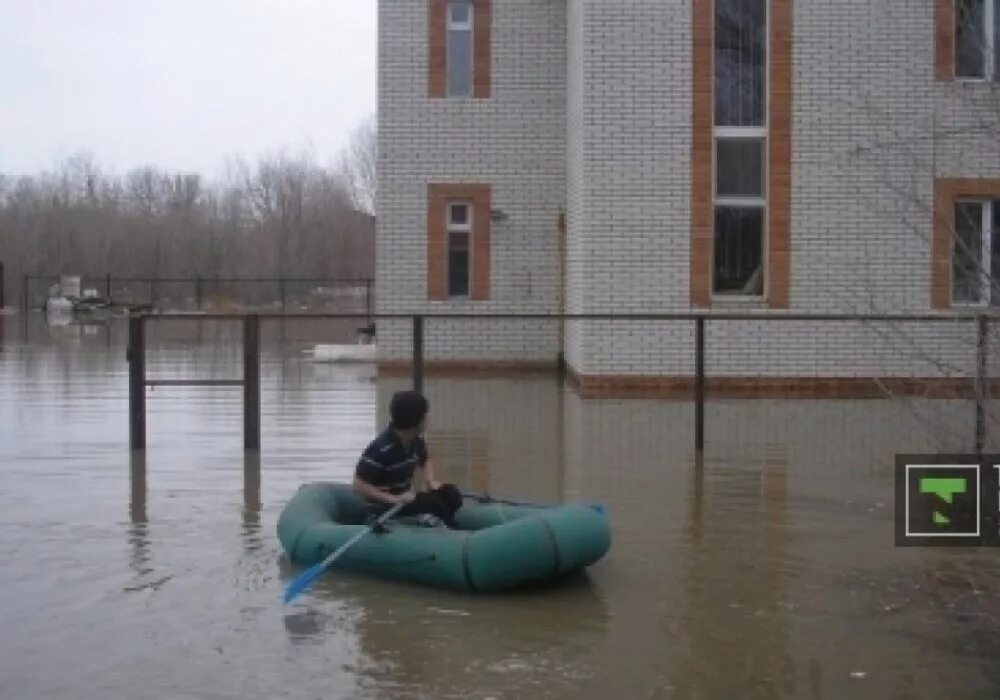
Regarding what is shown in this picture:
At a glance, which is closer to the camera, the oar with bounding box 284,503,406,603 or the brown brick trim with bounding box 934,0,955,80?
the oar with bounding box 284,503,406,603

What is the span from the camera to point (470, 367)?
2367cm

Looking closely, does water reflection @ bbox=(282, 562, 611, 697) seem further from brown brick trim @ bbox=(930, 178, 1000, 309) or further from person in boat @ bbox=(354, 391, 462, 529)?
brown brick trim @ bbox=(930, 178, 1000, 309)

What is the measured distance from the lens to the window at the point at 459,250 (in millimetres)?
23844

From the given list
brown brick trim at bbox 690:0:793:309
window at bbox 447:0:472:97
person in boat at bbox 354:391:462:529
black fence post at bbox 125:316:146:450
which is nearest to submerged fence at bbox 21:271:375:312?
window at bbox 447:0:472:97

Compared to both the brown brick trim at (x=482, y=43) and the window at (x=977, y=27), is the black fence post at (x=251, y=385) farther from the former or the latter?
the brown brick trim at (x=482, y=43)

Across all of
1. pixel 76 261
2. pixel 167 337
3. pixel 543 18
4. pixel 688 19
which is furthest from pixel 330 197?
pixel 688 19

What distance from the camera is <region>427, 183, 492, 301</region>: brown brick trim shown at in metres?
23.5

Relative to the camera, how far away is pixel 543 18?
2384 cm

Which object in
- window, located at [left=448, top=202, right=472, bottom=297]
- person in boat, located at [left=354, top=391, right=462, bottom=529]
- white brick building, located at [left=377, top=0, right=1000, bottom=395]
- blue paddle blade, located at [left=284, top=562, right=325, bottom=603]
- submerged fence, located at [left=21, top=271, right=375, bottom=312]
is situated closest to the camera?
blue paddle blade, located at [left=284, top=562, right=325, bottom=603]

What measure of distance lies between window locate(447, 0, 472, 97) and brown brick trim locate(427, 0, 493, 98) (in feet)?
0.33

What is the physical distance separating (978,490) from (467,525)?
309 cm

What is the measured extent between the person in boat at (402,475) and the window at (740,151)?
10.6 metres

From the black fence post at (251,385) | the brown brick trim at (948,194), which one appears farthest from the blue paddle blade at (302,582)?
the brown brick trim at (948,194)

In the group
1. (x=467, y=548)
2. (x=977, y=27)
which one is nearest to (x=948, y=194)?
(x=977, y=27)
